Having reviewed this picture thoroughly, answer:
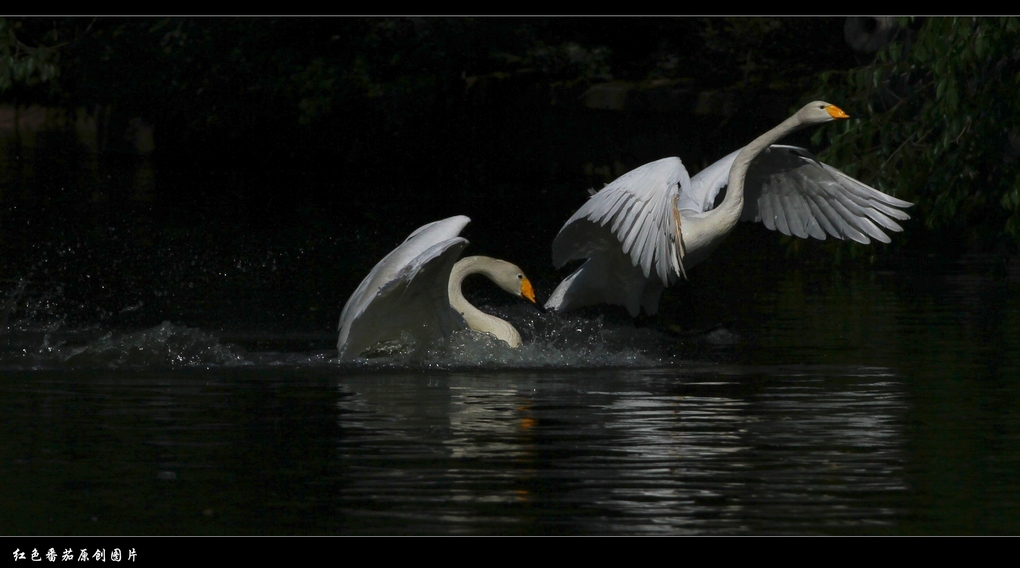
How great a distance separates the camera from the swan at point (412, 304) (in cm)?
966

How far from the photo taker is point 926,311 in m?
13.1

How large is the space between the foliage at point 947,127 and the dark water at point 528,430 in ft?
2.90

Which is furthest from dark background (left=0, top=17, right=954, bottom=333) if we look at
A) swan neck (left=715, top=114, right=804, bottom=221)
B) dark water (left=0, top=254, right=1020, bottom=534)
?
dark water (left=0, top=254, right=1020, bottom=534)

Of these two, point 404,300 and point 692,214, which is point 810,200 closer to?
point 692,214

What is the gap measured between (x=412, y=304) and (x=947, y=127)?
396 cm

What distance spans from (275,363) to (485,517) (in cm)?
421

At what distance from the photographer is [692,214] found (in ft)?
36.4

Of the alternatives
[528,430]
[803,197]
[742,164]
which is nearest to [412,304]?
[528,430]

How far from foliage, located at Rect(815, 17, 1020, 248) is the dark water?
34.8 inches

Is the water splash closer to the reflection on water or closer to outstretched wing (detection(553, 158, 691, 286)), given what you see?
the reflection on water

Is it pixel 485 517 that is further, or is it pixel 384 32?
pixel 384 32

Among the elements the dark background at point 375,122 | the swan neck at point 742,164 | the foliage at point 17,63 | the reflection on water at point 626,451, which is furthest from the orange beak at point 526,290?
the foliage at point 17,63

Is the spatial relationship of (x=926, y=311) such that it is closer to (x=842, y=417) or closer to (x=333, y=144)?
(x=842, y=417)

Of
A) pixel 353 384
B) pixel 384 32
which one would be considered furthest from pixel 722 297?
pixel 384 32
